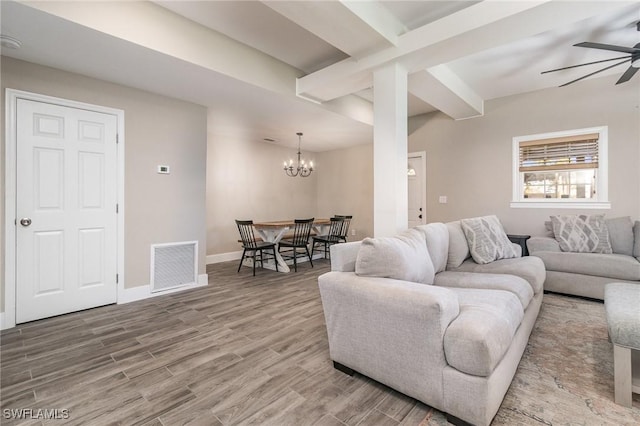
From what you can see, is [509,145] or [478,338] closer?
[478,338]

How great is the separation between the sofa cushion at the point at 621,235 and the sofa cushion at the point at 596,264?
0.19m

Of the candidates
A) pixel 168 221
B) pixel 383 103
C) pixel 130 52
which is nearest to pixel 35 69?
pixel 130 52

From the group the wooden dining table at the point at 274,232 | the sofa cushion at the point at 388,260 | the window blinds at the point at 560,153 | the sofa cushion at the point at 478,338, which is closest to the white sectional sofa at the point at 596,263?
the window blinds at the point at 560,153

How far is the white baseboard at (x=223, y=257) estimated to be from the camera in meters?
5.59

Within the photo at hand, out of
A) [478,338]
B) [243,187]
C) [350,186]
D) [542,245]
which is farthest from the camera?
[350,186]

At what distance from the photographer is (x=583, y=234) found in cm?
360

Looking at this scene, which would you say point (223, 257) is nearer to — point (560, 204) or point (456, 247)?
point (456, 247)

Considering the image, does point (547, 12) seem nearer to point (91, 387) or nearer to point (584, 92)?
point (584, 92)

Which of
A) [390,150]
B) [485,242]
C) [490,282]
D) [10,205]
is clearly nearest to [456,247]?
[485,242]

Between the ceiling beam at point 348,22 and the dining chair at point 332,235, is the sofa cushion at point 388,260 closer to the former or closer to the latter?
the ceiling beam at point 348,22

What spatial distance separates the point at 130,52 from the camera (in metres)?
2.62

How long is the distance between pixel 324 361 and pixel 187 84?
10.4 ft

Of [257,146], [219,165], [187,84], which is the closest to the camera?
[187,84]

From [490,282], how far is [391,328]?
3.81 ft
